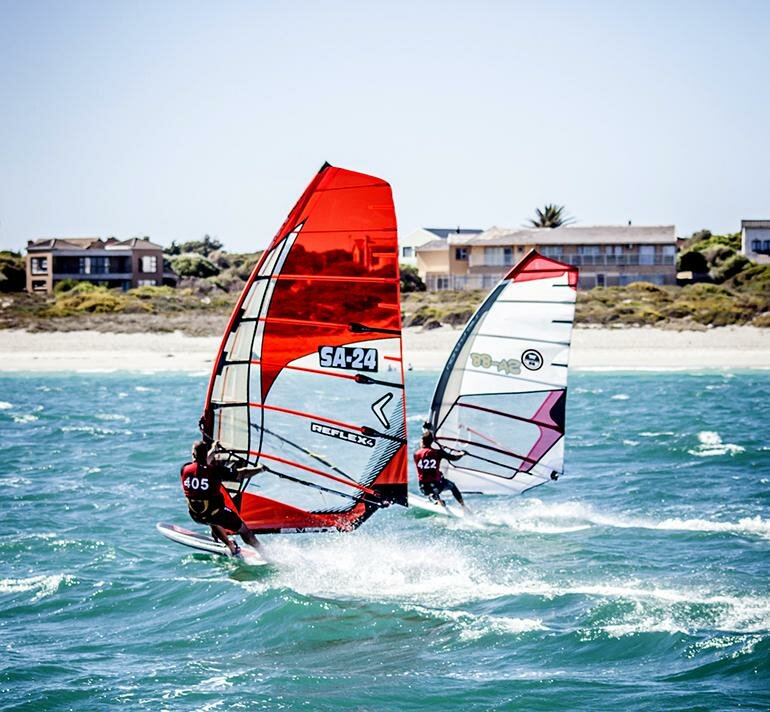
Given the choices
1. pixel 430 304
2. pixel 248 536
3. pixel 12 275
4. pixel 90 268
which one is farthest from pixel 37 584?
pixel 12 275

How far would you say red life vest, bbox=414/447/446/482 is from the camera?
11719 millimetres

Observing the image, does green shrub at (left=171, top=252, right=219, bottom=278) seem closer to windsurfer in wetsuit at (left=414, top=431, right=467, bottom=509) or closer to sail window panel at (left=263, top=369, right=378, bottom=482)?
windsurfer in wetsuit at (left=414, top=431, right=467, bottom=509)

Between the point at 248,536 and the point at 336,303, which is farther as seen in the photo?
the point at 248,536

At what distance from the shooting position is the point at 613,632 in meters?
8.59

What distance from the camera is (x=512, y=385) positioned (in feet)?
38.7

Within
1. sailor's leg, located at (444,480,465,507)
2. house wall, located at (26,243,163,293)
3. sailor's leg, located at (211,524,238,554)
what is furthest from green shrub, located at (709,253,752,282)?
sailor's leg, located at (211,524,238,554)

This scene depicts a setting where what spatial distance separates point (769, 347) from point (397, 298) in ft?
93.6

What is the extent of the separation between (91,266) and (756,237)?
34388 millimetres

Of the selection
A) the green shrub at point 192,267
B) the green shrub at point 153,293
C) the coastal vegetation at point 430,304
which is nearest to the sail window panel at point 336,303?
the coastal vegetation at point 430,304

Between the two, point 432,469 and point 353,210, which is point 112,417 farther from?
point 353,210

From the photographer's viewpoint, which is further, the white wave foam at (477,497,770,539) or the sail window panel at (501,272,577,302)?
the white wave foam at (477,497,770,539)

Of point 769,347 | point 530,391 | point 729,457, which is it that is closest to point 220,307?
point 769,347

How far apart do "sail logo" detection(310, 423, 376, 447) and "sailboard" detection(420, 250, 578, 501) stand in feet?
8.53

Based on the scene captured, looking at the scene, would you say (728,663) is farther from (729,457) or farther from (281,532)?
(729,457)
